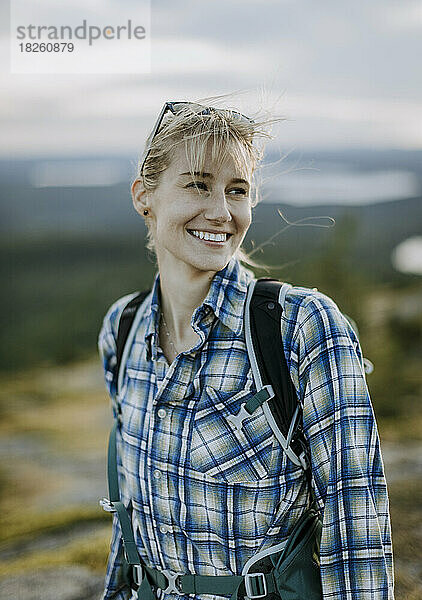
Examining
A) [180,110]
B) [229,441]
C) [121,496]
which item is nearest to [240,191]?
[180,110]

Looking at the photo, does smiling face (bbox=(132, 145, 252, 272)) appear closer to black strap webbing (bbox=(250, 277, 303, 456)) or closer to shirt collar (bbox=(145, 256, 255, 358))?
shirt collar (bbox=(145, 256, 255, 358))

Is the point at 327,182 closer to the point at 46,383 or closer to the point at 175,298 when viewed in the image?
Answer: the point at 46,383

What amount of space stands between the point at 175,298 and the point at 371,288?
338 cm

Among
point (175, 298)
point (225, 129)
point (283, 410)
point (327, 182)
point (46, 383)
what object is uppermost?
point (327, 182)

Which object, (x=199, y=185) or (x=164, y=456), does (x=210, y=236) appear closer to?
(x=199, y=185)

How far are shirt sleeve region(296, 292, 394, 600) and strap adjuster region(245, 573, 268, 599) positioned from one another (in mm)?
108

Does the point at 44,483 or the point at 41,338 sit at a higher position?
the point at 41,338

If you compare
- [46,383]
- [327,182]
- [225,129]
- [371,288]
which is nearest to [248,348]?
[225,129]

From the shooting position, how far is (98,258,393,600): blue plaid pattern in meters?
1.14

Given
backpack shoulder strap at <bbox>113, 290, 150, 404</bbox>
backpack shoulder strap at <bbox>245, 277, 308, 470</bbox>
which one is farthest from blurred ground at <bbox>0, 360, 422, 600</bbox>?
backpack shoulder strap at <bbox>245, 277, 308, 470</bbox>

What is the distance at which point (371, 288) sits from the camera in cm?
461

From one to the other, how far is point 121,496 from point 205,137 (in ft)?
2.44

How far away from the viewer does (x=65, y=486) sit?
3.43m

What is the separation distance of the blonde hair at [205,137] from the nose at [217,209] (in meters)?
0.06
